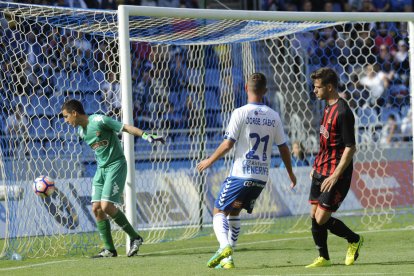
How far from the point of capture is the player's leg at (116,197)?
33.9ft

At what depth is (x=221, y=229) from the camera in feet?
28.6

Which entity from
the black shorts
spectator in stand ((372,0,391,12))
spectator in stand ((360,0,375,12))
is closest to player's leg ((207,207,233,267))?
the black shorts

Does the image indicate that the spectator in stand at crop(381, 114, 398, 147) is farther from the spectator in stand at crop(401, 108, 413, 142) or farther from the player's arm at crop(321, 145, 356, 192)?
the player's arm at crop(321, 145, 356, 192)

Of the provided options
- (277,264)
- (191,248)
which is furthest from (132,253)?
(277,264)

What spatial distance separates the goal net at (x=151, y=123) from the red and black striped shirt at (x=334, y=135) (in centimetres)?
288

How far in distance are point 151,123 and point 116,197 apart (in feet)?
20.4

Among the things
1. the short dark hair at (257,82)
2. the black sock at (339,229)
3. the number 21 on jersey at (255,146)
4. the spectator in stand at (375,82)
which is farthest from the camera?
the spectator in stand at (375,82)

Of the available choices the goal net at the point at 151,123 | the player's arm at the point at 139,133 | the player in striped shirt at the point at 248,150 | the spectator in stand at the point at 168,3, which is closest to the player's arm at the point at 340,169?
the player in striped shirt at the point at 248,150

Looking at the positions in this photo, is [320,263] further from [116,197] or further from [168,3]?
[168,3]

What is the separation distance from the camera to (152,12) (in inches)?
436

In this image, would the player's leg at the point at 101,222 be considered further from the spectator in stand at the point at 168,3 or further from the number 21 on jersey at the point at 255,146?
the spectator in stand at the point at 168,3

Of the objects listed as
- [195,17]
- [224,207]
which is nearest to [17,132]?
[195,17]

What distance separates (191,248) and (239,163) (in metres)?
2.89

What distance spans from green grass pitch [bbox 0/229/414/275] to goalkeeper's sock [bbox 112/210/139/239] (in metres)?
0.28
